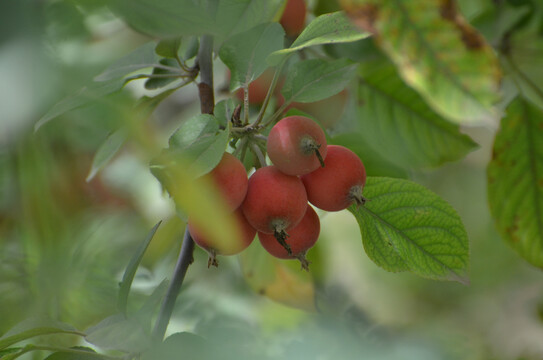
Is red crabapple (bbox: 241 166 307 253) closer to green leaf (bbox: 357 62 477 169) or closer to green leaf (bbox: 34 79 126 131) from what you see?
green leaf (bbox: 34 79 126 131)

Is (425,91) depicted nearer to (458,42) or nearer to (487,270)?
(458,42)

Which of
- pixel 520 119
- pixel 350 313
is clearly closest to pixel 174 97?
pixel 350 313

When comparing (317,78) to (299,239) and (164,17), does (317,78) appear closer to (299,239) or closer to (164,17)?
(299,239)

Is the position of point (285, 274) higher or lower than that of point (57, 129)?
lower

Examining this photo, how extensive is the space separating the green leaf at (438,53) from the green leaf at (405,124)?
473mm

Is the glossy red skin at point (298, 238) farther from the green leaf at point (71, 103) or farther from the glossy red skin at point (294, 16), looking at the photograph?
the glossy red skin at point (294, 16)

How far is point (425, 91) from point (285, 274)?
698mm

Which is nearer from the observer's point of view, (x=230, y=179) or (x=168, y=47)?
(x=230, y=179)

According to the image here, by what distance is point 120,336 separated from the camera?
0.54 meters

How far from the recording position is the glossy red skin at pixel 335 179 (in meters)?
0.57

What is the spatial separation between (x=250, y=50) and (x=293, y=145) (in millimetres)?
136

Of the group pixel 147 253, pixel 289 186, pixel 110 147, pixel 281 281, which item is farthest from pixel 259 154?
pixel 147 253

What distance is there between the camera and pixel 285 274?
3.21ft

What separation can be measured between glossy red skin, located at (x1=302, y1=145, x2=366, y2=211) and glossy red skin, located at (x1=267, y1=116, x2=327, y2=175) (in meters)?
0.02
